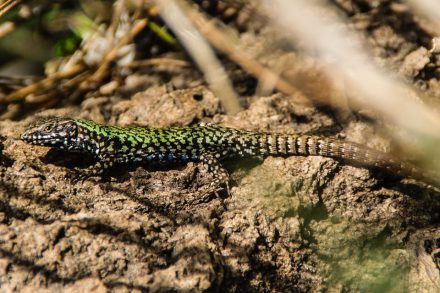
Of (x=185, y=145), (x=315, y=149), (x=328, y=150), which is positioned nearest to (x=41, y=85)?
(x=185, y=145)

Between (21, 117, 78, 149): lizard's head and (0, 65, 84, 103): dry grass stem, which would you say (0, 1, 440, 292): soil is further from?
(0, 65, 84, 103): dry grass stem

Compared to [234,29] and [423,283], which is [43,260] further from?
[234,29]

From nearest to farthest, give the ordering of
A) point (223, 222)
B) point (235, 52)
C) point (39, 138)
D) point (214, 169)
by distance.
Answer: point (223, 222) < point (39, 138) < point (214, 169) < point (235, 52)

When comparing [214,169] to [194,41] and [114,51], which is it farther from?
[114,51]

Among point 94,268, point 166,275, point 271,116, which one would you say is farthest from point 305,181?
point 94,268

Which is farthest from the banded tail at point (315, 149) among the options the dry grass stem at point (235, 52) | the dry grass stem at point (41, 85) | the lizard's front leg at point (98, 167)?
the dry grass stem at point (41, 85)

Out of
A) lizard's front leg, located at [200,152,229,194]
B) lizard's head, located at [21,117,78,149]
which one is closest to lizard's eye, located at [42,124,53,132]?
lizard's head, located at [21,117,78,149]
